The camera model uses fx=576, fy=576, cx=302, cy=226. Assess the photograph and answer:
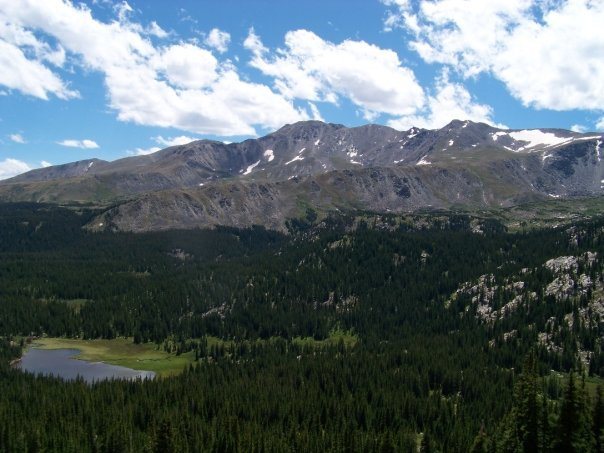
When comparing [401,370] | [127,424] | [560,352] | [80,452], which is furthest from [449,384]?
[80,452]

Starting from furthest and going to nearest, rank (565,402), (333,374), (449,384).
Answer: (333,374) → (449,384) → (565,402)

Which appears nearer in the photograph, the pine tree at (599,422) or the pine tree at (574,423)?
the pine tree at (599,422)

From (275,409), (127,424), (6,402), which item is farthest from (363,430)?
(6,402)

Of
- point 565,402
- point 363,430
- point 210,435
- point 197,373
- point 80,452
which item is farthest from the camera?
point 197,373

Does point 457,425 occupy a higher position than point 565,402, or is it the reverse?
point 565,402

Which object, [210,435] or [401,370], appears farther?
[401,370]

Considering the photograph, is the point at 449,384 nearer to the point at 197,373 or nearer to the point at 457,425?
the point at 457,425

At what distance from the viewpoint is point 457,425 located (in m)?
134

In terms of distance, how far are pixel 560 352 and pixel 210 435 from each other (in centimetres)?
12297

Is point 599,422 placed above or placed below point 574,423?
above

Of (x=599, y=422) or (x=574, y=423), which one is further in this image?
(x=574, y=423)

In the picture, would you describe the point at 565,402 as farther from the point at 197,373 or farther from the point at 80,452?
the point at 197,373

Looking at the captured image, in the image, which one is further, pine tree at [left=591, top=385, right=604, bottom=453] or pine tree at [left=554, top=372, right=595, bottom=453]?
pine tree at [left=554, top=372, right=595, bottom=453]

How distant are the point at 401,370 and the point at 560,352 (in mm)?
56276
